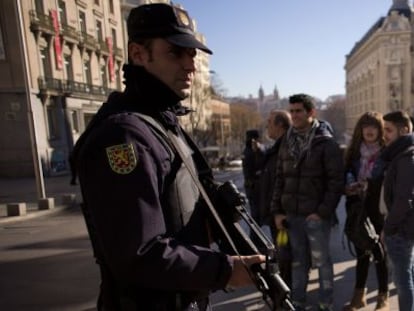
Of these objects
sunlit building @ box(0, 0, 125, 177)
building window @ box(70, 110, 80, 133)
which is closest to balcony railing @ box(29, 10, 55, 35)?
sunlit building @ box(0, 0, 125, 177)

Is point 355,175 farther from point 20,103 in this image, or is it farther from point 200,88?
point 200,88

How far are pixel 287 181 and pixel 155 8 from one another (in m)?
2.41

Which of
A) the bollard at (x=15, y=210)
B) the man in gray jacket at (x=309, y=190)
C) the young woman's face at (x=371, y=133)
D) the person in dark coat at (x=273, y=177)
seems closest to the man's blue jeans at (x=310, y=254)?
the man in gray jacket at (x=309, y=190)

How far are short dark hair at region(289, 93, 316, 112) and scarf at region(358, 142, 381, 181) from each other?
0.77m

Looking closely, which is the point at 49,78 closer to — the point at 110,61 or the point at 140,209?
the point at 110,61

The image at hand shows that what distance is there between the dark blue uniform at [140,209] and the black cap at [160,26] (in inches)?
5.9

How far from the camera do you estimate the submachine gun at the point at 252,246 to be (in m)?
1.35

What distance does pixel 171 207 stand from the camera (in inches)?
52.9

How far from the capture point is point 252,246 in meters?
1.46

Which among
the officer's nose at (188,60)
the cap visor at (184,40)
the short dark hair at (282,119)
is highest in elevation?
the cap visor at (184,40)

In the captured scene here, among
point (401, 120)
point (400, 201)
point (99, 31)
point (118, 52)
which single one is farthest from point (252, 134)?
point (118, 52)

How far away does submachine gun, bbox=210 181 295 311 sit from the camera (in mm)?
1346

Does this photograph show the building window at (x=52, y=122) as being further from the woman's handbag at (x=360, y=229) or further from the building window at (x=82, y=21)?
the woman's handbag at (x=360, y=229)

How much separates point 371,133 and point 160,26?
2.89m
